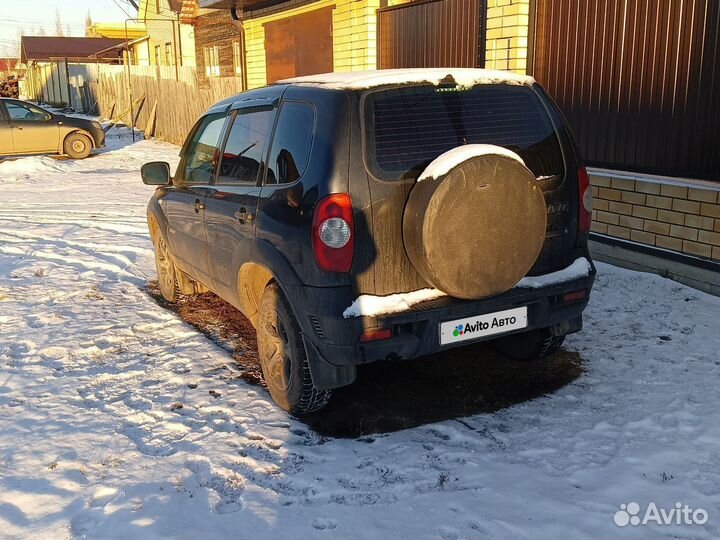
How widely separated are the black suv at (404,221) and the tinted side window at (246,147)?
0.08ft

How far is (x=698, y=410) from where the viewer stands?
3842mm

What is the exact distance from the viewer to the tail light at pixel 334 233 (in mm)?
3361

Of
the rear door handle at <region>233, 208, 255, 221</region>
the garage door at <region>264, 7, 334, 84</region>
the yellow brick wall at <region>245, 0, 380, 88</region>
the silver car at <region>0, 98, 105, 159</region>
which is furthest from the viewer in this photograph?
the silver car at <region>0, 98, 105, 159</region>

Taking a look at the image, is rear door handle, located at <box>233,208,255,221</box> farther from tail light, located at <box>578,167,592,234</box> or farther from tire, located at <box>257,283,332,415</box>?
tail light, located at <box>578,167,592,234</box>

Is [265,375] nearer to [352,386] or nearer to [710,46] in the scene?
[352,386]

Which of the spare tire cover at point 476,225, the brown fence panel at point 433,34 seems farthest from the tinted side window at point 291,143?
the brown fence panel at point 433,34

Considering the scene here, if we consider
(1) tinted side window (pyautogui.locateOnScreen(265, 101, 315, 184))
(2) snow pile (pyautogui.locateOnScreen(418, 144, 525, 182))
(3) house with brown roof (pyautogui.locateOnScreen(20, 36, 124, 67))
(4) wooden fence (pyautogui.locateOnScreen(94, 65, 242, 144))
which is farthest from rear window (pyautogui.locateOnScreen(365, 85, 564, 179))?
(3) house with brown roof (pyautogui.locateOnScreen(20, 36, 124, 67))

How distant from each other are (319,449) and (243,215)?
4.77ft

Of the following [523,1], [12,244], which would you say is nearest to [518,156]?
[523,1]

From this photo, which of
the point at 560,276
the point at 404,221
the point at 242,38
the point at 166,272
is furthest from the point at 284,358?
the point at 242,38

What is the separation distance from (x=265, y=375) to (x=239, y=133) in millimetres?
1586

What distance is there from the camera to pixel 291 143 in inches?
148

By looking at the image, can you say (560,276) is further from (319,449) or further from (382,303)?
(319,449)

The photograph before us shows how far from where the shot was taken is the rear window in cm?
347
